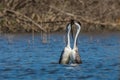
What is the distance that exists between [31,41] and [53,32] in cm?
646

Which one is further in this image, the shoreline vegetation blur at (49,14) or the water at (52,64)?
the water at (52,64)

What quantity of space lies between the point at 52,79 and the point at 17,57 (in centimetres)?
717

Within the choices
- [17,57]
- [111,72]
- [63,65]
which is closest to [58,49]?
[17,57]

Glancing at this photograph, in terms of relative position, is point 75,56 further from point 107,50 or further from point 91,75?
point 107,50

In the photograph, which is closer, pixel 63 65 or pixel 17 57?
pixel 63 65

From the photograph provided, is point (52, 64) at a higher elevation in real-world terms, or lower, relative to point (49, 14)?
lower

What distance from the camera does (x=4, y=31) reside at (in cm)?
3741

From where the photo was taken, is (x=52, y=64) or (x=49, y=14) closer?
(x=49, y=14)

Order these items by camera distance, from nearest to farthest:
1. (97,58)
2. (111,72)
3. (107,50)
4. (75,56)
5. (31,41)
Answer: (111,72)
(75,56)
(97,58)
(107,50)
(31,41)

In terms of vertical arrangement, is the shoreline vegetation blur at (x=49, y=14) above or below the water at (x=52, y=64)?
above

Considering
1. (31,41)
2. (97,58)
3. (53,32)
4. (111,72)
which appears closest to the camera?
(111,72)

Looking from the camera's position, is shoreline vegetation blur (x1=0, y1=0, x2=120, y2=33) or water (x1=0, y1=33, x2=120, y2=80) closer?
shoreline vegetation blur (x1=0, y1=0, x2=120, y2=33)

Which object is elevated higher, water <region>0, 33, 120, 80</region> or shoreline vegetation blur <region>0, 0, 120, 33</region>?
shoreline vegetation blur <region>0, 0, 120, 33</region>

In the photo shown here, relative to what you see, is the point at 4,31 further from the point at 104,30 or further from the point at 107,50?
the point at 107,50
